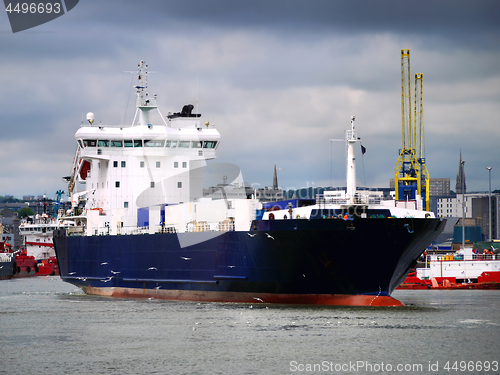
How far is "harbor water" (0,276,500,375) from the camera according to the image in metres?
22.3

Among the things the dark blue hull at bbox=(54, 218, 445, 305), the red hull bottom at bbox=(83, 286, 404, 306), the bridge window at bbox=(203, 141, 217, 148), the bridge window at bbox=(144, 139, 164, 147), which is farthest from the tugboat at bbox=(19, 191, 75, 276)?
the dark blue hull at bbox=(54, 218, 445, 305)

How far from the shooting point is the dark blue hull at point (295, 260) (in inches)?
1268

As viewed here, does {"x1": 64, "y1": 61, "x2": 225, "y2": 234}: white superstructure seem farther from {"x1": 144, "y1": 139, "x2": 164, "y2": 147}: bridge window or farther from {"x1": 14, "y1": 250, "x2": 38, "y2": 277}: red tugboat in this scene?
{"x1": 14, "y1": 250, "x2": 38, "y2": 277}: red tugboat

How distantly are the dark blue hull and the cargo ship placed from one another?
0.05 meters

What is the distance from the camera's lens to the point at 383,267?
32.8 metres

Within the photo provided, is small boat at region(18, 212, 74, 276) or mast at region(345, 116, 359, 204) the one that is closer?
mast at region(345, 116, 359, 204)

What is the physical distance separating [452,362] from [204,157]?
29.3 m

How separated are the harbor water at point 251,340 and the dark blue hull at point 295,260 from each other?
1.01 metres

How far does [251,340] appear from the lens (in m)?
26.2

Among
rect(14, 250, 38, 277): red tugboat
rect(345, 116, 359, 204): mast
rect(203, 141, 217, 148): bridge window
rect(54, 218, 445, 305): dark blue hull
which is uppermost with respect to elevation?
rect(203, 141, 217, 148): bridge window

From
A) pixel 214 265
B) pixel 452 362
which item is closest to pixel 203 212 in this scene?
pixel 214 265

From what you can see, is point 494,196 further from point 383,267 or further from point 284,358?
point 284,358

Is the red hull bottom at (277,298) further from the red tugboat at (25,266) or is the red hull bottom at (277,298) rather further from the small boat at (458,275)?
the red tugboat at (25,266)

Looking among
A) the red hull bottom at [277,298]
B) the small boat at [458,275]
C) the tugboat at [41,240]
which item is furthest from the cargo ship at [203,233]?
the tugboat at [41,240]
